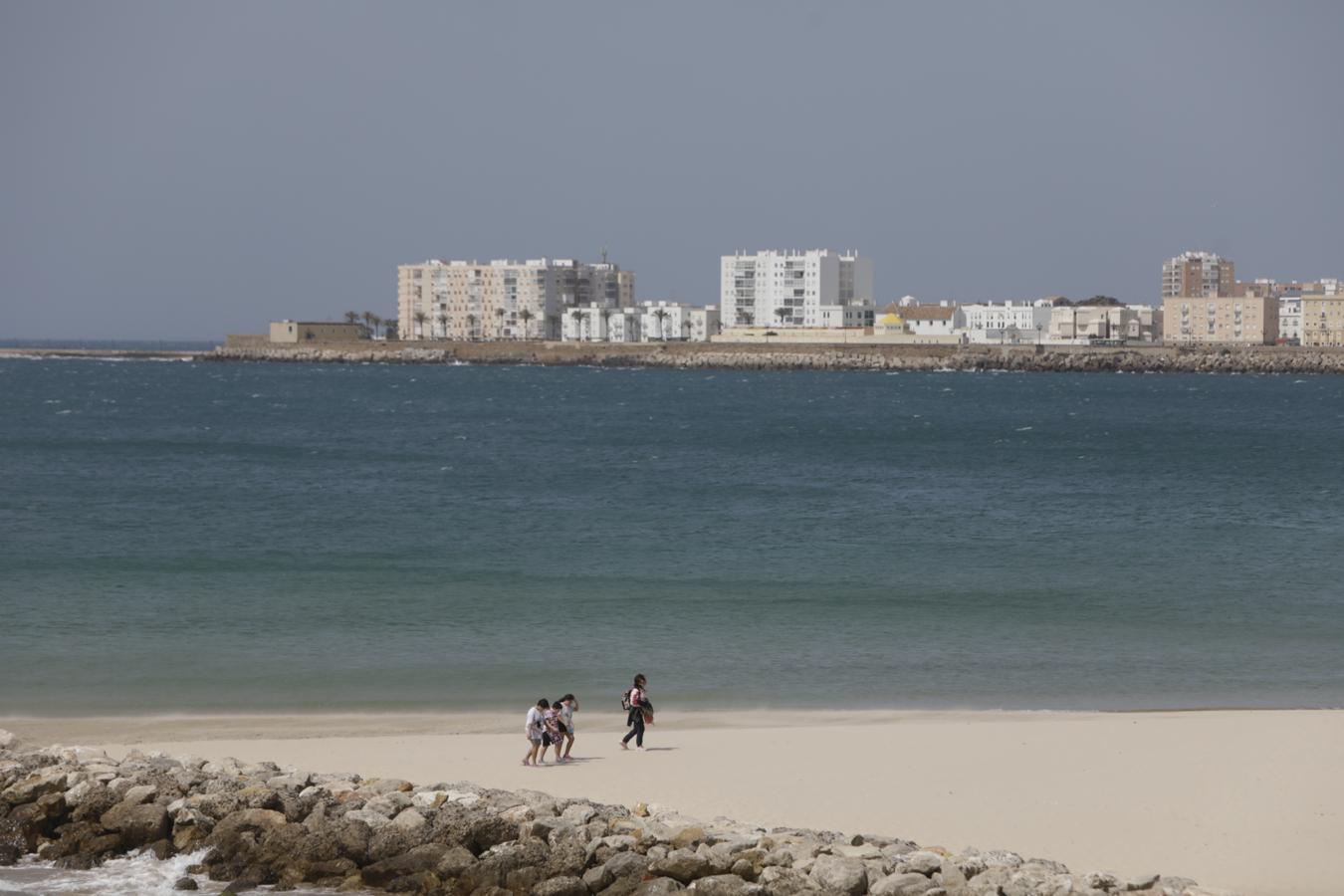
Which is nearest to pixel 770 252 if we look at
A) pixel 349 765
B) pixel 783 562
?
pixel 783 562

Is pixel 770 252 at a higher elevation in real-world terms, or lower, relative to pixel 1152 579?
higher

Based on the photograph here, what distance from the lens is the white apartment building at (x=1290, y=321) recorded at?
529 feet

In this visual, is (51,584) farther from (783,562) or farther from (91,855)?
(91,855)

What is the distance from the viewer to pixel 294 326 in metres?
150

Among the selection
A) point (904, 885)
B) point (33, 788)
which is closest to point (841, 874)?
point (904, 885)

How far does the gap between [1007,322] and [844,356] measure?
31321 mm

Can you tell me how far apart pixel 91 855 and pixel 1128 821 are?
7126 mm

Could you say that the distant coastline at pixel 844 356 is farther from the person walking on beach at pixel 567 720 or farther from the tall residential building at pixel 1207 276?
the person walking on beach at pixel 567 720

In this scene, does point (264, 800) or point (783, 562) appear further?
point (783, 562)

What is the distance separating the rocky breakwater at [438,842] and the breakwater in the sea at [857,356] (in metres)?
116

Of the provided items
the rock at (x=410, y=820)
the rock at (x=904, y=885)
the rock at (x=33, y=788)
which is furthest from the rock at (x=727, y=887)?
the rock at (x=33, y=788)

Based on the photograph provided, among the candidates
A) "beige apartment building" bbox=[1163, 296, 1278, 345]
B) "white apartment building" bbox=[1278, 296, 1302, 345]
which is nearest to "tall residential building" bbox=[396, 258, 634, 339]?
"beige apartment building" bbox=[1163, 296, 1278, 345]

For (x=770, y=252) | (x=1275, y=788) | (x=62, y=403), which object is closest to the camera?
(x=1275, y=788)

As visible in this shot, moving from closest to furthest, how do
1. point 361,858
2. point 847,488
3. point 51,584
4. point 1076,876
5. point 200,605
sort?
point 1076,876 → point 361,858 → point 200,605 → point 51,584 → point 847,488
